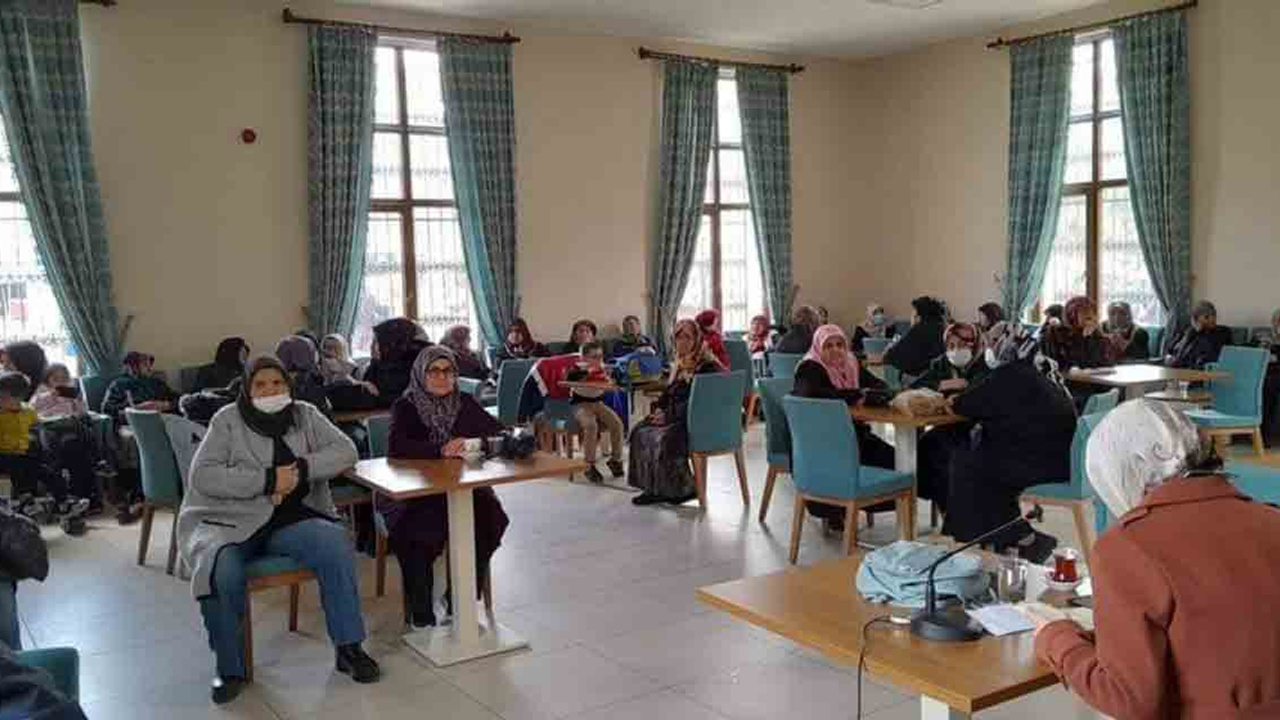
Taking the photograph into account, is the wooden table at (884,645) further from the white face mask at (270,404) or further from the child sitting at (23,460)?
the child sitting at (23,460)

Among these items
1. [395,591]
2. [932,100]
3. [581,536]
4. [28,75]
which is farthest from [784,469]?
[932,100]

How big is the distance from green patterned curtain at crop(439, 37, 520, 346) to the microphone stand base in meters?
7.31

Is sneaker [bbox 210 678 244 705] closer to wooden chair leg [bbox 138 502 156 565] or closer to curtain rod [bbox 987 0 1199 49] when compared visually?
wooden chair leg [bbox 138 502 156 565]

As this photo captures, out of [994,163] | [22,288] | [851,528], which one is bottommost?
[851,528]

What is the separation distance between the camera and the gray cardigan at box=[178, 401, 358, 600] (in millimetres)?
3816

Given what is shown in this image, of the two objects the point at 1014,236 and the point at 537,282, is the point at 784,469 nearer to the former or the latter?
the point at 537,282

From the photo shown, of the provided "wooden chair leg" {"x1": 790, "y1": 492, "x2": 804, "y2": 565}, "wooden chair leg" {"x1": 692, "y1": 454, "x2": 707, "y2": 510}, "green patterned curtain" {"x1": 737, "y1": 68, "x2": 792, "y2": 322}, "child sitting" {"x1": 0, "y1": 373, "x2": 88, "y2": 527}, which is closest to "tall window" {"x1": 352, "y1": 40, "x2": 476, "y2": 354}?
"child sitting" {"x1": 0, "y1": 373, "x2": 88, "y2": 527}

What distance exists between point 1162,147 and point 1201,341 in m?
1.72

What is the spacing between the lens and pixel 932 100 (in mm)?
10875

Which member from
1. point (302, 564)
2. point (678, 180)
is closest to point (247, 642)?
point (302, 564)

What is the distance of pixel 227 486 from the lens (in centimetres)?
386

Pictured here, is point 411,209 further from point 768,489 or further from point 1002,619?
point 1002,619

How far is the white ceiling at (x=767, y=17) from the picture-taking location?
882 cm

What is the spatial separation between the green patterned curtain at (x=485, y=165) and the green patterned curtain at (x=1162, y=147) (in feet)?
16.7
